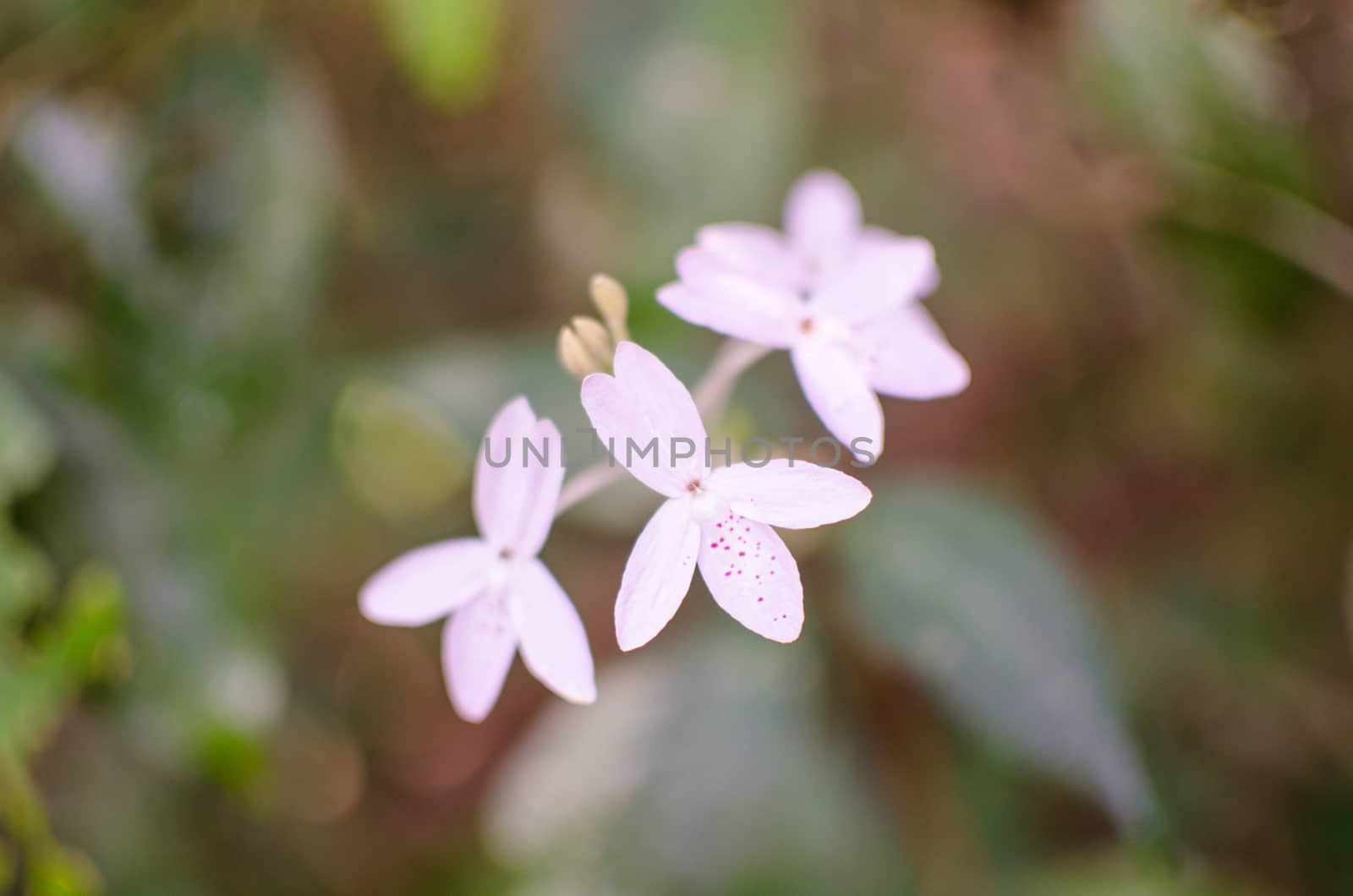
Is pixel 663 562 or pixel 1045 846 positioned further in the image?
pixel 1045 846

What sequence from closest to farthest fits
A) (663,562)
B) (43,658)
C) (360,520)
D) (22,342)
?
(663,562) < (43,658) < (22,342) < (360,520)

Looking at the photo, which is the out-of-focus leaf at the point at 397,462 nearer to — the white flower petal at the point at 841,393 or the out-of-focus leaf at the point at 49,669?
the out-of-focus leaf at the point at 49,669

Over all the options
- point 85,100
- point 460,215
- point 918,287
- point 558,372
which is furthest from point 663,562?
point 460,215

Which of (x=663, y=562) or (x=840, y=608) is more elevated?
(x=840, y=608)

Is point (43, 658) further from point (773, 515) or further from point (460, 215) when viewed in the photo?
point (460, 215)

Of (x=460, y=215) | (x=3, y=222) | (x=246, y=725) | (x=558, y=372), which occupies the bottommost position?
(x=246, y=725)

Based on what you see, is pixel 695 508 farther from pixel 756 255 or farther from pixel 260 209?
pixel 260 209

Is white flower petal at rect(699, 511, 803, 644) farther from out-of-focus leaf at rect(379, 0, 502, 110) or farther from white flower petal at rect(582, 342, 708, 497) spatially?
out-of-focus leaf at rect(379, 0, 502, 110)

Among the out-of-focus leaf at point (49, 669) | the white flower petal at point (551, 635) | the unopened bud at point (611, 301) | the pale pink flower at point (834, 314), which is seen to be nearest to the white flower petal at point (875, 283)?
the pale pink flower at point (834, 314)
